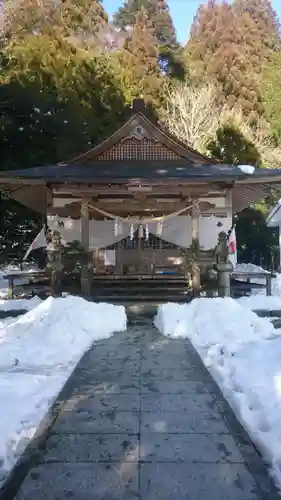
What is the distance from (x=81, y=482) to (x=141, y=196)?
9457 mm

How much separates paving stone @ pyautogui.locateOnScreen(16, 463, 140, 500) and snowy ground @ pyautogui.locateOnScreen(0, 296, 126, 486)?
260mm

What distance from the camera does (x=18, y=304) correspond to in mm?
10180

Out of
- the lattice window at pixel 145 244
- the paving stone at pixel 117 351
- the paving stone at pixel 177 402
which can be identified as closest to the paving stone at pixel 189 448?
the paving stone at pixel 177 402

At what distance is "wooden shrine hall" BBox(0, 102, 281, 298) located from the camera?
10234 mm

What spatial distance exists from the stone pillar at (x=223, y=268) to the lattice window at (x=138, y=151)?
4.02m

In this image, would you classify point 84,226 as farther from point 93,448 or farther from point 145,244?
point 93,448

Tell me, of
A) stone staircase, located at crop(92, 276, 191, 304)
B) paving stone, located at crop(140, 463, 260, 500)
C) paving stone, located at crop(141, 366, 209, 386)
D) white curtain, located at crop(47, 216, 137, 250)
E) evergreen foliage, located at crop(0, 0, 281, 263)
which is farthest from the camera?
evergreen foliage, located at crop(0, 0, 281, 263)

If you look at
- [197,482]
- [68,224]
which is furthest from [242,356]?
[68,224]

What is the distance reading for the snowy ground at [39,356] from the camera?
138 inches

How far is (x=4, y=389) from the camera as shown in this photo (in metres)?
4.32

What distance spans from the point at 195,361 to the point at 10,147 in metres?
13.3

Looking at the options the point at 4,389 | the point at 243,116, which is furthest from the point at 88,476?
Result: the point at 243,116

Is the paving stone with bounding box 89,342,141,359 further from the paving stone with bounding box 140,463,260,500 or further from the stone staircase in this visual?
the stone staircase

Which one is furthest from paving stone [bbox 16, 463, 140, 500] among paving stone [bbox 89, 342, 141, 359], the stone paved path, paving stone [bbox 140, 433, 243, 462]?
paving stone [bbox 89, 342, 141, 359]
